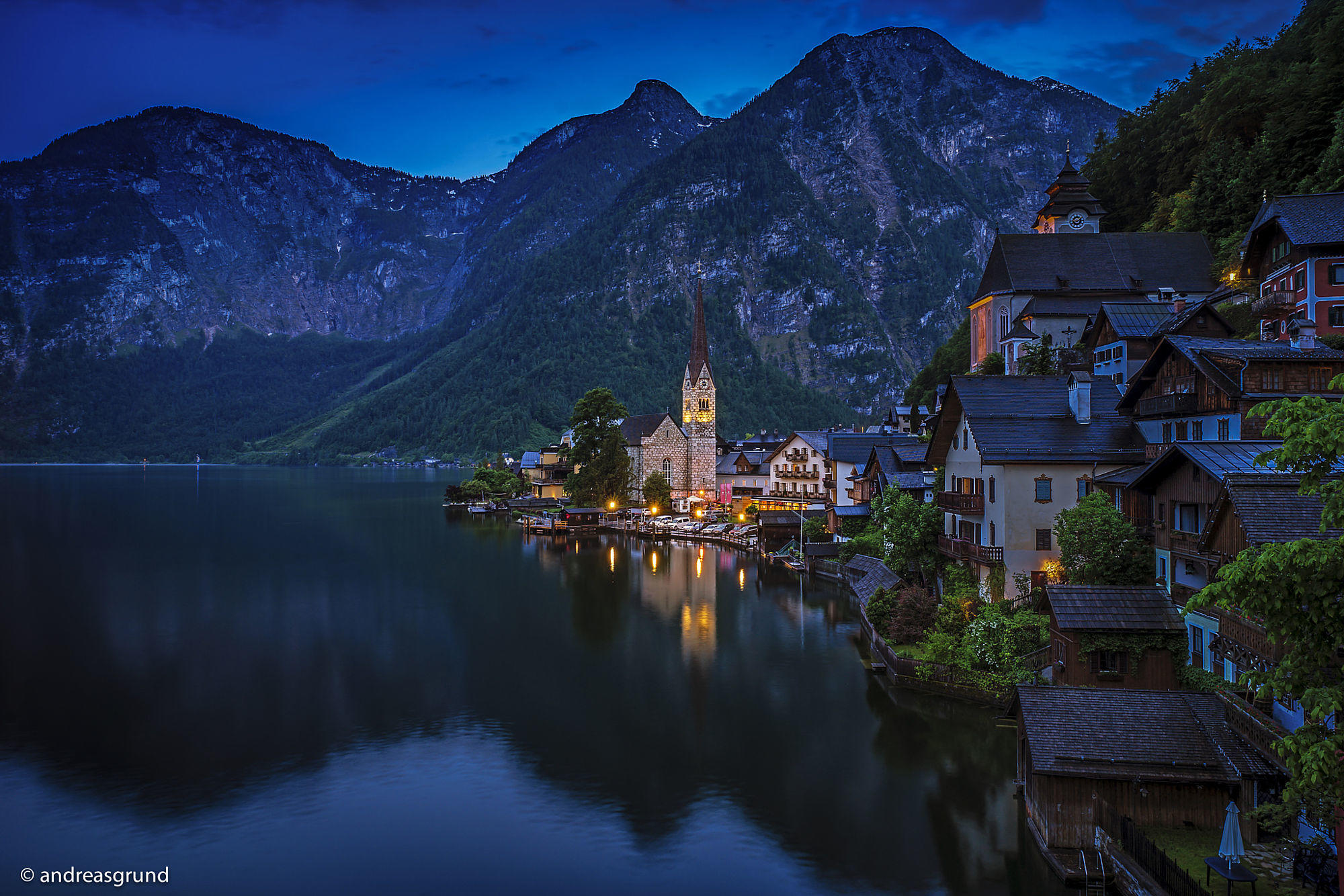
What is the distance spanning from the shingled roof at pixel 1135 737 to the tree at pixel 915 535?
21851 millimetres

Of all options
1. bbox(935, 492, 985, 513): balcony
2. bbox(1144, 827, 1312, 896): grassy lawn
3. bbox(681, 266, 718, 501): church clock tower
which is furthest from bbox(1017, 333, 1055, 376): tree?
bbox(681, 266, 718, 501): church clock tower

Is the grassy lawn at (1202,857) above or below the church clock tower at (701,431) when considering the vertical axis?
below

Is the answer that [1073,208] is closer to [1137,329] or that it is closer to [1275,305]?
[1275,305]

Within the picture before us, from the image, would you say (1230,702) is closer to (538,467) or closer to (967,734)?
(967,734)

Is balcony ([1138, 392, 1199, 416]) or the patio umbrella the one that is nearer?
the patio umbrella

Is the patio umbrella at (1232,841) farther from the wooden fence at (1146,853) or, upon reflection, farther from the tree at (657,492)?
the tree at (657,492)

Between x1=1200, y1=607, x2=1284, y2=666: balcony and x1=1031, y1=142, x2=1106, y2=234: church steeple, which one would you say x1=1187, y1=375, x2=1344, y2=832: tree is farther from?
x1=1031, y1=142, x2=1106, y2=234: church steeple

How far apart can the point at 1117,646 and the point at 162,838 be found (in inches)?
1088

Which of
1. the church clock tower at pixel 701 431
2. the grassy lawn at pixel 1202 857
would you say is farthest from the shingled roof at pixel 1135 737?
the church clock tower at pixel 701 431

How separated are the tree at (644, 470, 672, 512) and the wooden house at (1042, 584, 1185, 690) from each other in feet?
286

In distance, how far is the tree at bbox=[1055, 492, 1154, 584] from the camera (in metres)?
29.0

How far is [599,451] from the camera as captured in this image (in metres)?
112

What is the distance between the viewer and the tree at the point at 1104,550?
95.2 ft

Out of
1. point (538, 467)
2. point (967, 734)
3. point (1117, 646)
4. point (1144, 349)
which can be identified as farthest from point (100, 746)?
point (538, 467)
